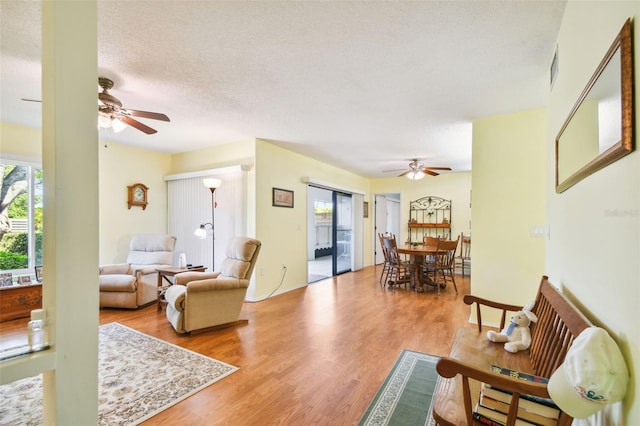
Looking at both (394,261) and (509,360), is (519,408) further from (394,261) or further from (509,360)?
(394,261)

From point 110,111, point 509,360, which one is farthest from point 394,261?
point 110,111

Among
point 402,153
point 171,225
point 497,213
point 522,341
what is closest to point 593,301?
point 522,341

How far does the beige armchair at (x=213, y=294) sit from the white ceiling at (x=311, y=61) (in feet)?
5.48

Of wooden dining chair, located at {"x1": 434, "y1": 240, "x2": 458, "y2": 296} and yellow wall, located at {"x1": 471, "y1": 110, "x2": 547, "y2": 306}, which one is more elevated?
yellow wall, located at {"x1": 471, "y1": 110, "x2": 547, "y2": 306}

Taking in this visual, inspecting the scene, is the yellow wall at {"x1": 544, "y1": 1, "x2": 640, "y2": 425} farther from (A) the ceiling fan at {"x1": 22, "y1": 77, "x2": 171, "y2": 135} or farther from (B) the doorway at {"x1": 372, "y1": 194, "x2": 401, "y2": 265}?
(B) the doorway at {"x1": 372, "y1": 194, "x2": 401, "y2": 265}

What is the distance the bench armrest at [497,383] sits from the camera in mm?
1017

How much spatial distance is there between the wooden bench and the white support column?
48.5 inches

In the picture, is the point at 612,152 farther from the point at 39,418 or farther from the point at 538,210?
the point at 39,418

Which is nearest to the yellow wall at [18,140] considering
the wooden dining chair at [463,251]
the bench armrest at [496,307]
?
the bench armrest at [496,307]

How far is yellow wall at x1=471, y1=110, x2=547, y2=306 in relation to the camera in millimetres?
3178

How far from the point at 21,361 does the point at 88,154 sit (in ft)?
1.79

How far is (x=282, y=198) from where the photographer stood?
16.2 feet

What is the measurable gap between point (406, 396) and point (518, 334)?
2.77 ft

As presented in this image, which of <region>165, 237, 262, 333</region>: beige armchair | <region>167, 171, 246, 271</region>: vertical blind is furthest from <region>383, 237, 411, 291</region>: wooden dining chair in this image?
<region>165, 237, 262, 333</region>: beige armchair
